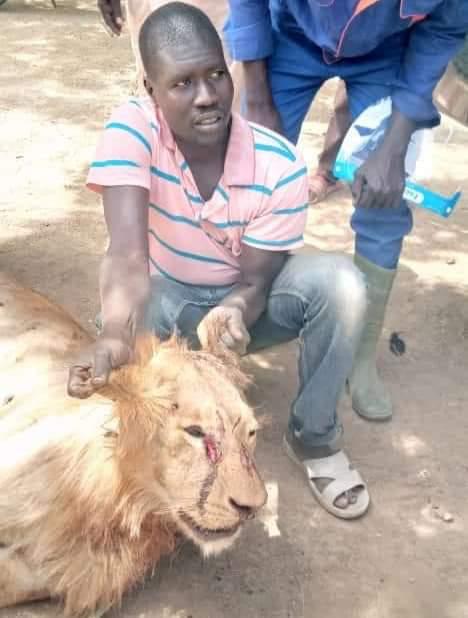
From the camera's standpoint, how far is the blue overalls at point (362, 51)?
3.08m

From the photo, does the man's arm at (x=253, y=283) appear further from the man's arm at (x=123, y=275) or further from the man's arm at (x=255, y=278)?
the man's arm at (x=123, y=275)

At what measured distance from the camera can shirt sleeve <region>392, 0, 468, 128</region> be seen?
10.4ft

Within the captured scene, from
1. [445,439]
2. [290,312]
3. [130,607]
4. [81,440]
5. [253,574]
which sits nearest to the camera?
[81,440]

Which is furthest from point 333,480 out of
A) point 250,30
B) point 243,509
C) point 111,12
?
point 111,12

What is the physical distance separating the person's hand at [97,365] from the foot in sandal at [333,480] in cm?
117

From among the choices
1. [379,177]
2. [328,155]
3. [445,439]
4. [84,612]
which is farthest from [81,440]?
[328,155]

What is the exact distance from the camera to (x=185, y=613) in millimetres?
2664

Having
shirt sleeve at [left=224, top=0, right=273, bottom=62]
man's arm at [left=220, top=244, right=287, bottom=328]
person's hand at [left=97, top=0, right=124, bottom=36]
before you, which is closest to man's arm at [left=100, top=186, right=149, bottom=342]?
man's arm at [left=220, top=244, right=287, bottom=328]

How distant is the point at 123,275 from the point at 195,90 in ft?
1.95

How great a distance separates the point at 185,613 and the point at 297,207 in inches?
52.8

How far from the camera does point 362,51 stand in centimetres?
323

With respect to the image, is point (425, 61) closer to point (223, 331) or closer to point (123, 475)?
point (223, 331)

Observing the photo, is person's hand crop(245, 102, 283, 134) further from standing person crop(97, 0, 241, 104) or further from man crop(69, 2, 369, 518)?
standing person crop(97, 0, 241, 104)

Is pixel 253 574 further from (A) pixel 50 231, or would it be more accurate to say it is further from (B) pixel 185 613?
(A) pixel 50 231
